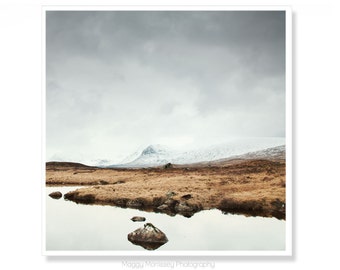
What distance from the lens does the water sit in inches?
205

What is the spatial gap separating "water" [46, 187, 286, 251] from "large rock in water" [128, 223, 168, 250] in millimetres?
76

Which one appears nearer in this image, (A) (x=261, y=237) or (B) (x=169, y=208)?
(A) (x=261, y=237)

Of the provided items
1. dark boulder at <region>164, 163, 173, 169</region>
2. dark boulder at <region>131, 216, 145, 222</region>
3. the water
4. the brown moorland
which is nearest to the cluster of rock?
the brown moorland

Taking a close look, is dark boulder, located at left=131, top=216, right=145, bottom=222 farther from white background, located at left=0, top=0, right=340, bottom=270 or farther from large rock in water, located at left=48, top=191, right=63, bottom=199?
large rock in water, located at left=48, top=191, right=63, bottom=199

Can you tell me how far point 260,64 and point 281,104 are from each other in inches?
32.3

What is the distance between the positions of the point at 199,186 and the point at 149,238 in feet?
4.26

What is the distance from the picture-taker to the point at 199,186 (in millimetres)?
5641

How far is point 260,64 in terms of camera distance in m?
5.50

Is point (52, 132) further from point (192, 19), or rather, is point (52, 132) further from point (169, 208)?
point (192, 19)
